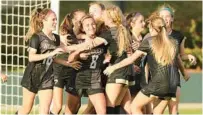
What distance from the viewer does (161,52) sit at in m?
10.6

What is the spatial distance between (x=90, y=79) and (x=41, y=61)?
0.75 meters

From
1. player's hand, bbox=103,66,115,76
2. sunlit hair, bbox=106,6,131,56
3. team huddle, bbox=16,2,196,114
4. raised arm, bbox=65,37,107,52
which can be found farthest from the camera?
sunlit hair, bbox=106,6,131,56

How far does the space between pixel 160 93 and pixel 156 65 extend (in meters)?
0.36

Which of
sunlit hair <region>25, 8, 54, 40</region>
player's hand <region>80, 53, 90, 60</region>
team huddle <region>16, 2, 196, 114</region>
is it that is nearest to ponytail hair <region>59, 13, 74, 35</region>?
team huddle <region>16, 2, 196, 114</region>

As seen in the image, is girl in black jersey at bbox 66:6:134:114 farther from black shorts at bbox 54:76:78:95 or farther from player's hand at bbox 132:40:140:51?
black shorts at bbox 54:76:78:95

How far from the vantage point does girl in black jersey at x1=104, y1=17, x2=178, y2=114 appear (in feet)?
34.7

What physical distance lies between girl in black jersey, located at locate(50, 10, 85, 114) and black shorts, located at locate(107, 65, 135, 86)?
562 millimetres

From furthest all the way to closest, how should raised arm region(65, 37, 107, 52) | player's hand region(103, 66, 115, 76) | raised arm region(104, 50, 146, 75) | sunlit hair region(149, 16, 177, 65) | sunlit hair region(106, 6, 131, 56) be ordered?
1. sunlit hair region(106, 6, 131, 56)
2. raised arm region(65, 37, 107, 52)
3. player's hand region(103, 66, 115, 76)
4. raised arm region(104, 50, 146, 75)
5. sunlit hair region(149, 16, 177, 65)

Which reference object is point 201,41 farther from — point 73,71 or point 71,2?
point 73,71

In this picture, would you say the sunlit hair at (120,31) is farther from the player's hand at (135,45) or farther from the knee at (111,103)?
the knee at (111,103)

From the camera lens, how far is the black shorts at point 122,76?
11203 millimetres

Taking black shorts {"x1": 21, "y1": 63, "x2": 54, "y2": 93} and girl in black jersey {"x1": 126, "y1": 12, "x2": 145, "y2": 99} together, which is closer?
black shorts {"x1": 21, "y1": 63, "x2": 54, "y2": 93}

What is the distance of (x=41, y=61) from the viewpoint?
10.8 m

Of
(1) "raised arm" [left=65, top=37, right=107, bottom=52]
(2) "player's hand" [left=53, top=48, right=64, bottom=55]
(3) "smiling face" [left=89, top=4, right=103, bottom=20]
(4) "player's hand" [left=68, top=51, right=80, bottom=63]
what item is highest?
(3) "smiling face" [left=89, top=4, right=103, bottom=20]
